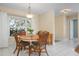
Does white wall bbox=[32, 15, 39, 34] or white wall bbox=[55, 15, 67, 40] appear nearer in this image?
white wall bbox=[32, 15, 39, 34]

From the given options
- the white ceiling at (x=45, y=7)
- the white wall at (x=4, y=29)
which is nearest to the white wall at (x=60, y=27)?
the white ceiling at (x=45, y=7)

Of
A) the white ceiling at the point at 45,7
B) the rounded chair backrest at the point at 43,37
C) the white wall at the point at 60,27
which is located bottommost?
the rounded chair backrest at the point at 43,37

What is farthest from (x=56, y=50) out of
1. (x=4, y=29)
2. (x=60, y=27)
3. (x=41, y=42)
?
(x=4, y=29)

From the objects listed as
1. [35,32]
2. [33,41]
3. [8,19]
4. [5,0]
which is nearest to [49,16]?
[35,32]

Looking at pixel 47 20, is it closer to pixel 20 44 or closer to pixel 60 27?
pixel 60 27

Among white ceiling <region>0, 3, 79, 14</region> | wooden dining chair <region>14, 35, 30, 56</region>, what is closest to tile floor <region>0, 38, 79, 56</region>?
wooden dining chair <region>14, 35, 30, 56</region>

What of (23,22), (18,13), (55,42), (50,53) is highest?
(18,13)

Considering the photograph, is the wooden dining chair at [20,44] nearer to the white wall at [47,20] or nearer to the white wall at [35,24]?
the white wall at [35,24]

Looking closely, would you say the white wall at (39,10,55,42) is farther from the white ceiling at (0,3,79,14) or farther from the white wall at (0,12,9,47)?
the white wall at (0,12,9,47)

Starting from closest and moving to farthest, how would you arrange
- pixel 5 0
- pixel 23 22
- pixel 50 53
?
pixel 5 0, pixel 50 53, pixel 23 22

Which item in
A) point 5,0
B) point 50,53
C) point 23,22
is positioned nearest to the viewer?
point 5,0

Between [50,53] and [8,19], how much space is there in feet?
3.71

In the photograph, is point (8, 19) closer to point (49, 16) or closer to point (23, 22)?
point (23, 22)

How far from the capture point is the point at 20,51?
99.8 inches
